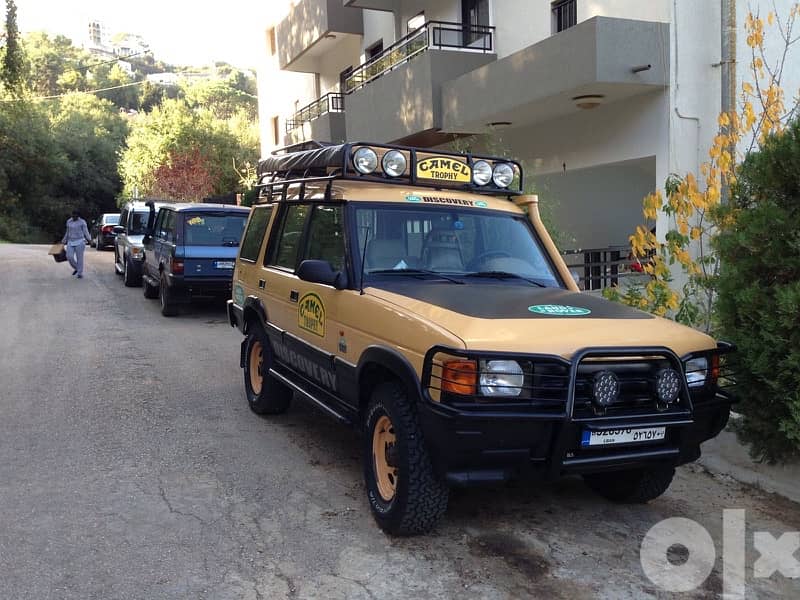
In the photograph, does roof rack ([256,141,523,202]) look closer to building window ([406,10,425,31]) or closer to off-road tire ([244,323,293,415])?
off-road tire ([244,323,293,415])

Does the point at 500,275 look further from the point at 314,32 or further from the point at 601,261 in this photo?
the point at 314,32

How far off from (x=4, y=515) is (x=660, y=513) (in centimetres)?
402

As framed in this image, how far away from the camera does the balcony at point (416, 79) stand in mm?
13359

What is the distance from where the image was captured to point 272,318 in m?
6.17

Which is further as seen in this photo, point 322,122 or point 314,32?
point 314,32

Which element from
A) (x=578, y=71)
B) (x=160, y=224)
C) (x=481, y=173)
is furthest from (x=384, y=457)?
(x=160, y=224)

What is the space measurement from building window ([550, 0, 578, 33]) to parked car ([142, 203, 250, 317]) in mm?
6236

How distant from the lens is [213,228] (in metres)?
12.0

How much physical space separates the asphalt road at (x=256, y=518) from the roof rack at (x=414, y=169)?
208cm

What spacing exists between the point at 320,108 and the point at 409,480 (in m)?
19.1

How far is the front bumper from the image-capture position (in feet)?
11.7

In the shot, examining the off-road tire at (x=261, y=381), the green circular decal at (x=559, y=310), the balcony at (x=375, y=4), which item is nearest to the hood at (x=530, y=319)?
the green circular decal at (x=559, y=310)

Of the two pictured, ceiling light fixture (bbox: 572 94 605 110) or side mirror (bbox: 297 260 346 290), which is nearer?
side mirror (bbox: 297 260 346 290)

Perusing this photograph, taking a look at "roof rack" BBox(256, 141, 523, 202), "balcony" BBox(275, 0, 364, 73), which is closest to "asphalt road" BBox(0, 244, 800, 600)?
"roof rack" BBox(256, 141, 523, 202)
